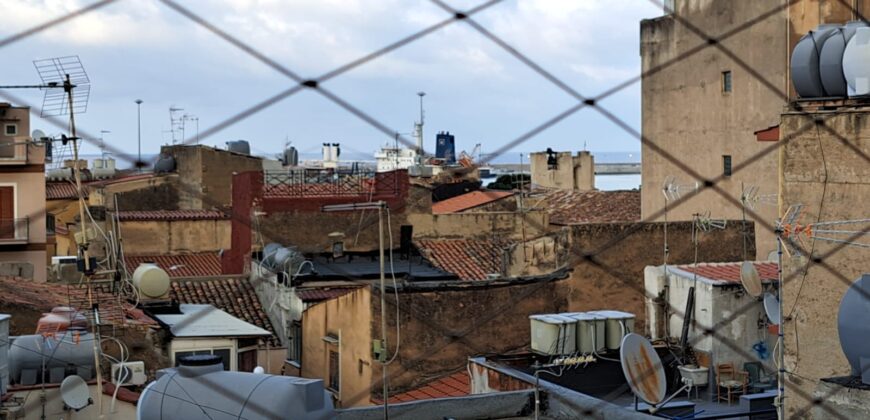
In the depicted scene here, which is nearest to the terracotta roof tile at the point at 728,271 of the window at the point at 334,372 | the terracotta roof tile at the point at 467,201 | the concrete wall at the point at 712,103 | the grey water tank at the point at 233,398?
the concrete wall at the point at 712,103

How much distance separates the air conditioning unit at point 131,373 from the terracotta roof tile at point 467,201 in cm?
732

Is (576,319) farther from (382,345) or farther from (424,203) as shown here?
(424,203)

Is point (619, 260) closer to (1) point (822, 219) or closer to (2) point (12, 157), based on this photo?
(1) point (822, 219)

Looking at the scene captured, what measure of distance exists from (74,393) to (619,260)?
145 inches

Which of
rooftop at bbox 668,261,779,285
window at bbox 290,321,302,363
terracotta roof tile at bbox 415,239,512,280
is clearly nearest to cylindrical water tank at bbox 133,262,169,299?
window at bbox 290,321,302,363

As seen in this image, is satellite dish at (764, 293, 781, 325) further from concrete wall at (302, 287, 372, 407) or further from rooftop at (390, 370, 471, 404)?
concrete wall at (302, 287, 372, 407)

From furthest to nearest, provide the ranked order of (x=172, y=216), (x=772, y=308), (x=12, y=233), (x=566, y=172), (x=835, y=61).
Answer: (x=566, y=172) < (x=172, y=216) < (x=12, y=233) < (x=772, y=308) < (x=835, y=61)

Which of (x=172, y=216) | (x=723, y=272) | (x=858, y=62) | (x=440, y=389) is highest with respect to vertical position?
(x=858, y=62)

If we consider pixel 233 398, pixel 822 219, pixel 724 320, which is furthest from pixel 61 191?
pixel 233 398

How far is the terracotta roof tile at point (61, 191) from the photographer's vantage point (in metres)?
14.6

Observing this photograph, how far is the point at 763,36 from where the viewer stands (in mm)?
9211

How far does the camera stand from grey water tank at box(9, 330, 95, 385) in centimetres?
503

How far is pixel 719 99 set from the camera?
9867 mm

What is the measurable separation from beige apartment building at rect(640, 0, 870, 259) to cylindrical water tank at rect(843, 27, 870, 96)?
10.7 feet
